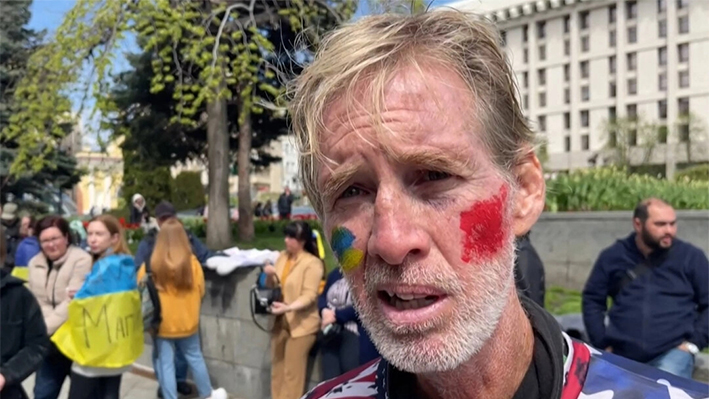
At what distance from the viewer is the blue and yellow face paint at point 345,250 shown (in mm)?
1369

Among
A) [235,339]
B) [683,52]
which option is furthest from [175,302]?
[683,52]

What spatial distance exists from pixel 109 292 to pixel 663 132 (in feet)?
189

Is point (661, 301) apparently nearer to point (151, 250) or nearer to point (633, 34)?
point (151, 250)

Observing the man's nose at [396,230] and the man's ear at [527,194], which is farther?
the man's ear at [527,194]

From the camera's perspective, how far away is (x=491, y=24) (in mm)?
1528

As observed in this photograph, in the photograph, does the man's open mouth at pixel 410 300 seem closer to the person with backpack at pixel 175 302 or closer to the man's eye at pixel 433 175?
the man's eye at pixel 433 175

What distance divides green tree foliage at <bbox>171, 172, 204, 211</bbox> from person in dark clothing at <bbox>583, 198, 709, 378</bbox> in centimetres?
4188

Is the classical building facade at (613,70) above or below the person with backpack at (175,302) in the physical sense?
above

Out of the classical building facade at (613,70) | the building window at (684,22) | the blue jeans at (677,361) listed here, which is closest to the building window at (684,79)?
the classical building facade at (613,70)

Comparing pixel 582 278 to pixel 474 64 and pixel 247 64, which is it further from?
pixel 474 64

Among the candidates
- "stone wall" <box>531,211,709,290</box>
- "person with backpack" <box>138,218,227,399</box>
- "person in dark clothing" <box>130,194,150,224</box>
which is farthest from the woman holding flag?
"person in dark clothing" <box>130,194,150,224</box>

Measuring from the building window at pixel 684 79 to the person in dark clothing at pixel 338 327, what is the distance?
218 ft

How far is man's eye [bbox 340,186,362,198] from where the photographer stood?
1386 millimetres

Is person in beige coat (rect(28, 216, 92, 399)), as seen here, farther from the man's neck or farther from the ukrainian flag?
the man's neck
